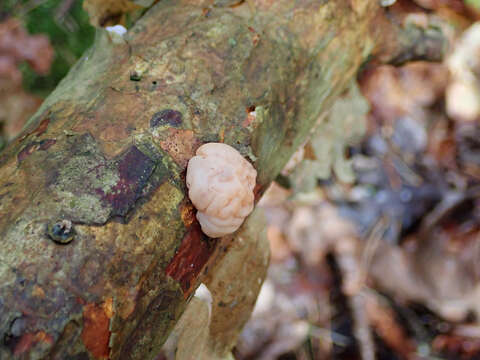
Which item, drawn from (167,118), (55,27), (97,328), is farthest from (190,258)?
(55,27)

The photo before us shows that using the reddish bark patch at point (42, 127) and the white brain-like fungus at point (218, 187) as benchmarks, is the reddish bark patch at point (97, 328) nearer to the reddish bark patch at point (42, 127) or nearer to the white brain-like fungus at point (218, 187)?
the white brain-like fungus at point (218, 187)

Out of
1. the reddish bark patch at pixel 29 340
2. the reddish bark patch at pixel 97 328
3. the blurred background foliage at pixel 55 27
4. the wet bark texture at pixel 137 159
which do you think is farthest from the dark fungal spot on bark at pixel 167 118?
the blurred background foliage at pixel 55 27

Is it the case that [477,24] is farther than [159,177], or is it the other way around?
[477,24]

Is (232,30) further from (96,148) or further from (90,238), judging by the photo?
(90,238)

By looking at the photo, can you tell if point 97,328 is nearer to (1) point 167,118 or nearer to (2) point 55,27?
(1) point 167,118

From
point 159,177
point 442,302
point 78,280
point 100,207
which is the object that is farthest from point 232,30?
point 442,302

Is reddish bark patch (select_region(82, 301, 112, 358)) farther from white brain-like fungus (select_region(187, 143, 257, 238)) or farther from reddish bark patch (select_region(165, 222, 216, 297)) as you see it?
white brain-like fungus (select_region(187, 143, 257, 238))

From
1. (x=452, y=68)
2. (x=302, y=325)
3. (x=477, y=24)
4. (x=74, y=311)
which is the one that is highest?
(x=74, y=311)
